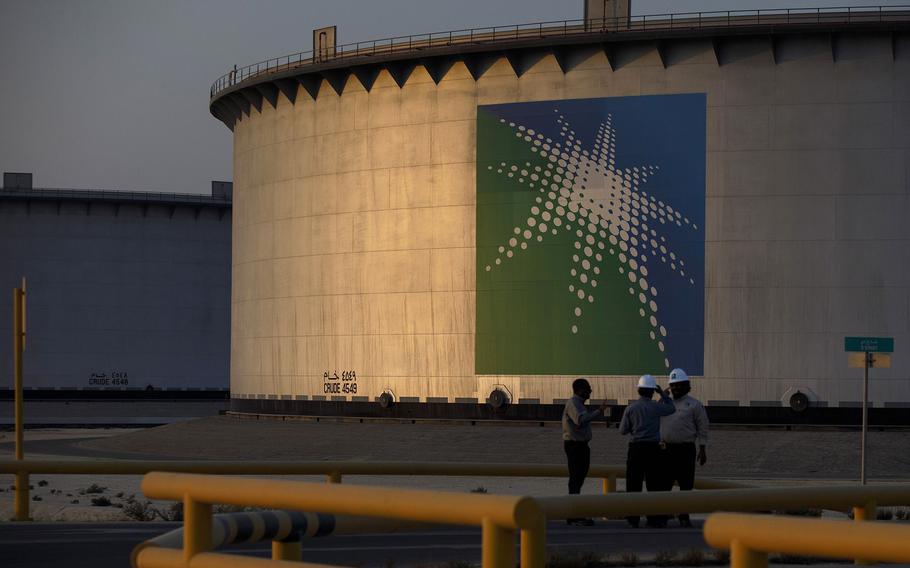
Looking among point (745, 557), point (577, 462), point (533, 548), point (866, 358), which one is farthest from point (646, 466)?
point (745, 557)

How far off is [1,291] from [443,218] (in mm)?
37400

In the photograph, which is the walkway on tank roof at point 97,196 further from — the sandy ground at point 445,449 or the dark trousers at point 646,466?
the dark trousers at point 646,466

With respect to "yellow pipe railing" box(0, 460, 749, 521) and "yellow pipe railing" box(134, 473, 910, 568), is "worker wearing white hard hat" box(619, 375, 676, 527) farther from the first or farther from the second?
"yellow pipe railing" box(134, 473, 910, 568)

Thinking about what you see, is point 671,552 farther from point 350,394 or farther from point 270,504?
point 350,394

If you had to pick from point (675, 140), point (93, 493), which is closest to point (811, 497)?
point (93, 493)

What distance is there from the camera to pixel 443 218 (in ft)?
140

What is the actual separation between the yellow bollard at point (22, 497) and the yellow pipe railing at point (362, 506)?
12255mm

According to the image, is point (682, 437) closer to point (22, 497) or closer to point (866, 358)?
→ point (22, 497)

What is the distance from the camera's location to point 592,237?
4038 centimetres

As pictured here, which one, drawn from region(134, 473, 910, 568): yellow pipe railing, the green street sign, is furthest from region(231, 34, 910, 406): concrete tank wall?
region(134, 473, 910, 568): yellow pipe railing

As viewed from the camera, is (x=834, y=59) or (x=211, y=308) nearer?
(x=834, y=59)

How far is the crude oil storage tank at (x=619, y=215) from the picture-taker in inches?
1542

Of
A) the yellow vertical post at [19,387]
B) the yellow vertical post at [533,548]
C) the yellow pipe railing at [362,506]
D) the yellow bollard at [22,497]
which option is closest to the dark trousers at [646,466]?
the yellow vertical post at [19,387]

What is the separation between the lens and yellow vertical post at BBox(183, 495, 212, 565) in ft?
23.5
